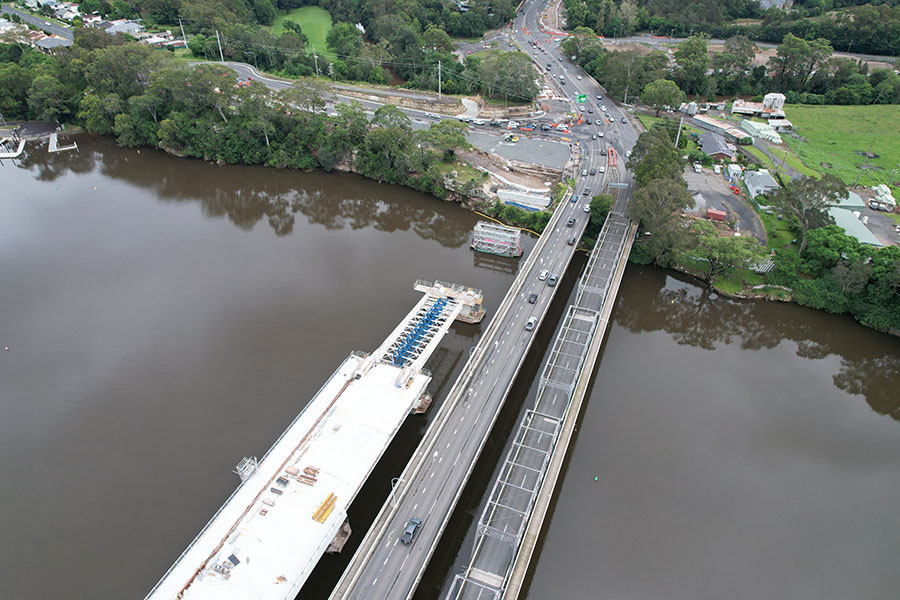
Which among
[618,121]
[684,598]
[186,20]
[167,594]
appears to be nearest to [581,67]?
[618,121]

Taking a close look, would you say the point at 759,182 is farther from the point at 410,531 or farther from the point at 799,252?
the point at 410,531

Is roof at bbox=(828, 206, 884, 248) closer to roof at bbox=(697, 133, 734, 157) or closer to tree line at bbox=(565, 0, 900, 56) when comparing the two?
roof at bbox=(697, 133, 734, 157)

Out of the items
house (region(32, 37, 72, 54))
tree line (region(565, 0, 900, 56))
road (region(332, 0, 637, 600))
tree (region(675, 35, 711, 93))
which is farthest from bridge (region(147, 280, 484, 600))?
house (region(32, 37, 72, 54))

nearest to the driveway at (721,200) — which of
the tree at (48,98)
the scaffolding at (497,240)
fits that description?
the scaffolding at (497,240)

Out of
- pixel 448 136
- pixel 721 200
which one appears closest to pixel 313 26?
pixel 448 136

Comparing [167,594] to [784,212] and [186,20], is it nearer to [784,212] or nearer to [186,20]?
[784,212]
